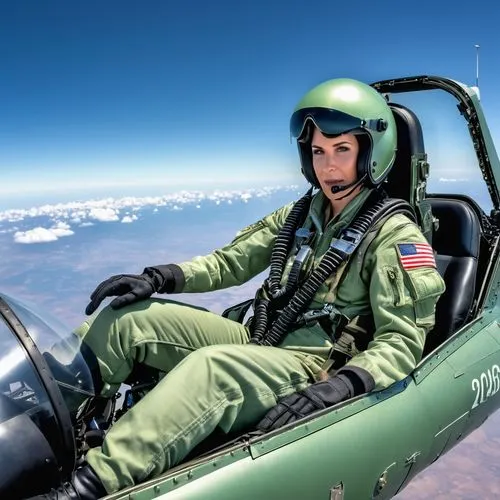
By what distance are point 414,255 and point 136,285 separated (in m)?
1.00

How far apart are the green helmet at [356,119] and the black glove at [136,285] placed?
30.3 inches

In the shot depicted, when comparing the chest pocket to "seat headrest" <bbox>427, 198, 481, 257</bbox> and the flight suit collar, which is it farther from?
"seat headrest" <bbox>427, 198, 481, 257</bbox>

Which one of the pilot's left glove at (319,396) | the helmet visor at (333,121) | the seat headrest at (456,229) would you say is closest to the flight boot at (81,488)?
the pilot's left glove at (319,396)

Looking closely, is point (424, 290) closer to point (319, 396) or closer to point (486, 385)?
point (319, 396)

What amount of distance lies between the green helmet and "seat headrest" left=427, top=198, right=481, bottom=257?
722mm

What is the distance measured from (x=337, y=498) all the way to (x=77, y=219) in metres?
167

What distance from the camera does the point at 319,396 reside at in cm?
145

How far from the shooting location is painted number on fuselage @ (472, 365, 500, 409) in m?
2.12

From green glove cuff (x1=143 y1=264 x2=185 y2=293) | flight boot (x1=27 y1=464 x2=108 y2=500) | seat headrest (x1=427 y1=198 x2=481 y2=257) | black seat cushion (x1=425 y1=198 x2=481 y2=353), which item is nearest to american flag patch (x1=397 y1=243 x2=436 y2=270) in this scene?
black seat cushion (x1=425 y1=198 x2=481 y2=353)

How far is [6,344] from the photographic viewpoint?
1236 mm

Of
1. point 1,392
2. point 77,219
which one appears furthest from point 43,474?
point 77,219

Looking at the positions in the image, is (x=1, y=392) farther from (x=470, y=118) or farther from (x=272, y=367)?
(x=470, y=118)

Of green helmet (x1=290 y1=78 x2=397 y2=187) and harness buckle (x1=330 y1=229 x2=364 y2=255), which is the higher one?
green helmet (x1=290 y1=78 x2=397 y2=187)

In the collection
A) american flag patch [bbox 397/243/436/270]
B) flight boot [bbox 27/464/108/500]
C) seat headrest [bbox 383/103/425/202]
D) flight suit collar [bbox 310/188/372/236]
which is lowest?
flight boot [bbox 27/464/108/500]
